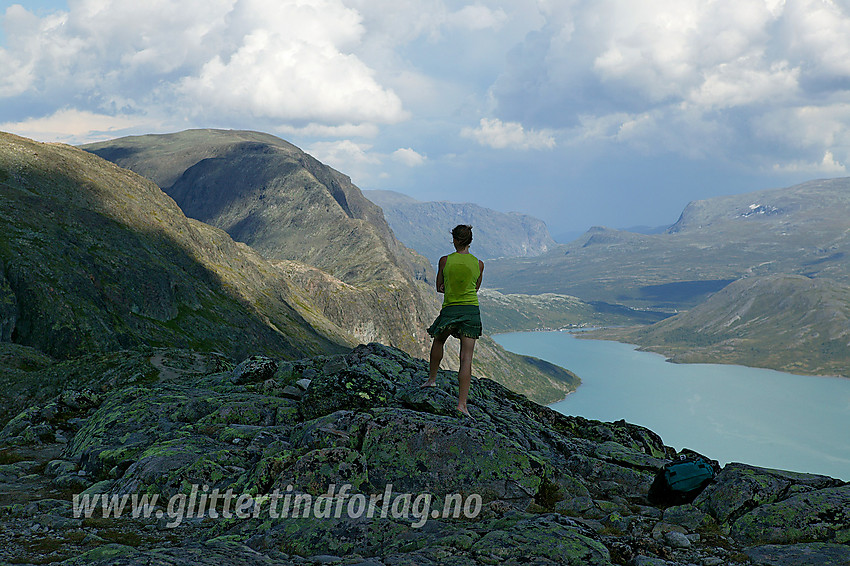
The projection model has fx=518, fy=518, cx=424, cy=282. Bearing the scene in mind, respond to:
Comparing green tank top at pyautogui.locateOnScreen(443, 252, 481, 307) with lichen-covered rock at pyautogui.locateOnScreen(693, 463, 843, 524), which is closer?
lichen-covered rock at pyautogui.locateOnScreen(693, 463, 843, 524)

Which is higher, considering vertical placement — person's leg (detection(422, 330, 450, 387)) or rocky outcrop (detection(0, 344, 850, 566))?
person's leg (detection(422, 330, 450, 387))

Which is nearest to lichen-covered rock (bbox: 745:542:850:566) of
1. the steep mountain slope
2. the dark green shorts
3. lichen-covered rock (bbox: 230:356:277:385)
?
the dark green shorts

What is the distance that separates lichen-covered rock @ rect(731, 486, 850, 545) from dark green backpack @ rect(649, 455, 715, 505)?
224 cm

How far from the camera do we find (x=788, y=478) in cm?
1584

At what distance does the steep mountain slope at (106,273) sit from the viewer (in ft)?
307

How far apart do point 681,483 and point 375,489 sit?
975 cm

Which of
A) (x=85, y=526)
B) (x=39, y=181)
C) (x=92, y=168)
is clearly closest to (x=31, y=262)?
(x=39, y=181)

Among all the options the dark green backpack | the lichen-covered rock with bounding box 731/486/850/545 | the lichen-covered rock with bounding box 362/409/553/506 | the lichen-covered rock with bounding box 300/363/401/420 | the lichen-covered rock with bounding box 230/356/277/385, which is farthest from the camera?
the lichen-covered rock with bounding box 230/356/277/385

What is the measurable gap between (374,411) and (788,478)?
43.3 ft

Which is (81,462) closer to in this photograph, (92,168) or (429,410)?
(429,410)

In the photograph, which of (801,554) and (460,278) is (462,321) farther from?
(801,554)

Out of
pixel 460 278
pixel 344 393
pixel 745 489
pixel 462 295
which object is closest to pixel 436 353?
pixel 462 295

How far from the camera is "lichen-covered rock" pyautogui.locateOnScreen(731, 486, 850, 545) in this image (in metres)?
12.9

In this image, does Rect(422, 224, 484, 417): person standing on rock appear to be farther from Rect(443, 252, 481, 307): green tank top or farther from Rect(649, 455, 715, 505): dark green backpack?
Rect(649, 455, 715, 505): dark green backpack
